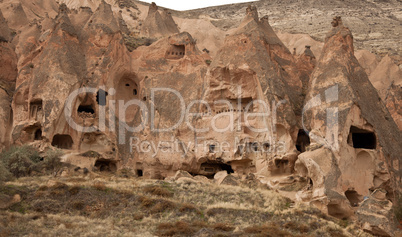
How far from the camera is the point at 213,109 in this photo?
3503cm

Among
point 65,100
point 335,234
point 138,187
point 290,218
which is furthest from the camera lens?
point 65,100

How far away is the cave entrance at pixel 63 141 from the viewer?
35.5 m

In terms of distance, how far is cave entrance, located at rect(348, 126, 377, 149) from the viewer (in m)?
29.6

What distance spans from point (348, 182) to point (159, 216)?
11.1 meters

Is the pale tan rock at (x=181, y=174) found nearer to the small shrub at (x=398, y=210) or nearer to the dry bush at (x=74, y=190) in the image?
the dry bush at (x=74, y=190)

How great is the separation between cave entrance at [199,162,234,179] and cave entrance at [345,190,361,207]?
923cm

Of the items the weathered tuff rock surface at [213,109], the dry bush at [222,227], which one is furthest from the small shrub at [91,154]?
the dry bush at [222,227]

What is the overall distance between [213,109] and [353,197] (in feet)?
38.2

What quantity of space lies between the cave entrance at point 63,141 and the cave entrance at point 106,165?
2.35 metres

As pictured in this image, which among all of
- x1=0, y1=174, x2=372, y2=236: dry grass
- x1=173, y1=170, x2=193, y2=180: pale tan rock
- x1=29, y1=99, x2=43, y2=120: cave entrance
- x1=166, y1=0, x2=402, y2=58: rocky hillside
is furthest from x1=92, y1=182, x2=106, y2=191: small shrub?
x1=166, y1=0, x2=402, y2=58: rocky hillside

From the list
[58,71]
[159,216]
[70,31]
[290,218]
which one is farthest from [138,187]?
[70,31]

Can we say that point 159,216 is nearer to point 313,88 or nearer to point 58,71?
point 313,88

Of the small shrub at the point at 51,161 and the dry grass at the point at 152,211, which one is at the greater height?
the small shrub at the point at 51,161

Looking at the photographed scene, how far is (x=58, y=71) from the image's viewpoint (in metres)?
35.7
